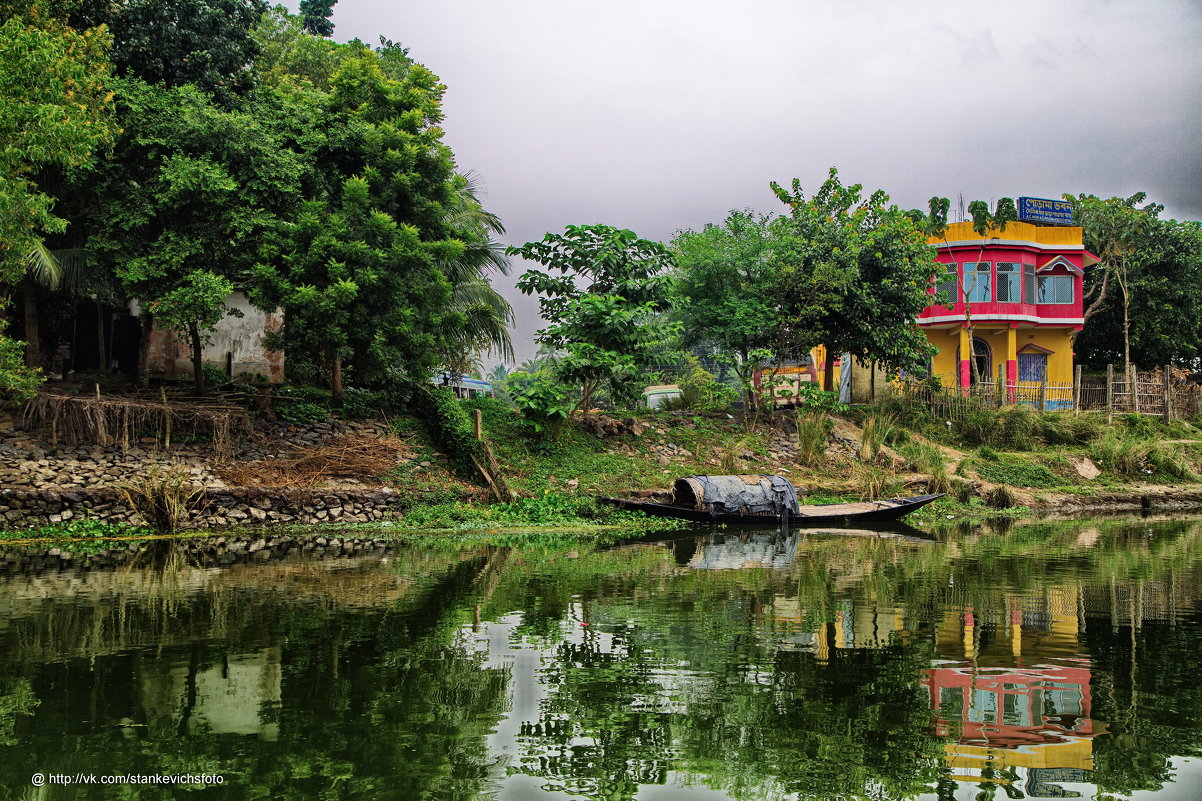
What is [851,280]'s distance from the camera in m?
28.8

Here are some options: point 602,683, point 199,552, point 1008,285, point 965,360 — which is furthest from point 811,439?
point 602,683

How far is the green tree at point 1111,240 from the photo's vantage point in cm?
3766

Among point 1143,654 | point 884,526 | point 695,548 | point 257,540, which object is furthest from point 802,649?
point 884,526

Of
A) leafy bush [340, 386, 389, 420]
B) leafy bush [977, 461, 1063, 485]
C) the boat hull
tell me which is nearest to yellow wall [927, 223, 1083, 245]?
leafy bush [977, 461, 1063, 485]

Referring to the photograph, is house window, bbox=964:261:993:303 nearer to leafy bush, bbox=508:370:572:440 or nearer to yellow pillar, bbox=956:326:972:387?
yellow pillar, bbox=956:326:972:387

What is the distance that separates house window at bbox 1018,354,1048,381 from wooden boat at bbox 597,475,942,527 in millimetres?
19491

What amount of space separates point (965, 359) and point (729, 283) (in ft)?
40.1

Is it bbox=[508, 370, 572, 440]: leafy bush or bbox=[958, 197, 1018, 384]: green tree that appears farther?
bbox=[958, 197, 1018, 384]: green tree

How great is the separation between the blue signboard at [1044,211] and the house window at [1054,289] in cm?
231

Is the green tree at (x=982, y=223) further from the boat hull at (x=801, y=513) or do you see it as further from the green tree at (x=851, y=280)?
the boat hull at (x=801, y=513)

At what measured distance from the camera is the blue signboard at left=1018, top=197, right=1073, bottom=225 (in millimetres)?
36625

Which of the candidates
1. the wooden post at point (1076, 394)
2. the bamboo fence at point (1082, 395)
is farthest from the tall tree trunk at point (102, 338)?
the wooden post at point (1076, 394)

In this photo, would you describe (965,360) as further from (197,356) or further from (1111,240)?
(197,356)

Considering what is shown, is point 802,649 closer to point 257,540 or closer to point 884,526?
point 257,540
